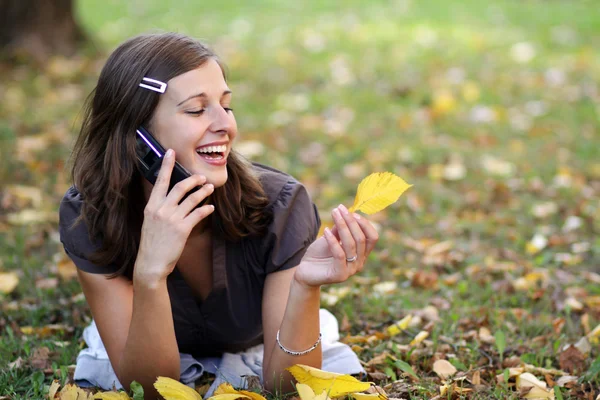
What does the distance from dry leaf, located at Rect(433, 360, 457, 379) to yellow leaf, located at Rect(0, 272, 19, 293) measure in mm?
1917

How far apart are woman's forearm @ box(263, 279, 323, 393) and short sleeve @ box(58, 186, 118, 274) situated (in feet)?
1.88

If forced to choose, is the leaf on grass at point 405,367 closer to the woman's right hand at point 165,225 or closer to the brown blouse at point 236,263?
the brown blouse at point 236,263

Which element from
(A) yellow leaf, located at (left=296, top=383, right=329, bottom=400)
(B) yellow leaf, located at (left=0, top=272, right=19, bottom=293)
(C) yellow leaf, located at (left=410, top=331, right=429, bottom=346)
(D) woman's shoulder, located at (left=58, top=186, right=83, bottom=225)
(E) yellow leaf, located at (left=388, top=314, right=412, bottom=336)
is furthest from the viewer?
(B) yellow leaf, located at (left=0, top=272, right=19, bottom=293)

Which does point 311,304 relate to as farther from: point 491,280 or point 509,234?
point 509,234

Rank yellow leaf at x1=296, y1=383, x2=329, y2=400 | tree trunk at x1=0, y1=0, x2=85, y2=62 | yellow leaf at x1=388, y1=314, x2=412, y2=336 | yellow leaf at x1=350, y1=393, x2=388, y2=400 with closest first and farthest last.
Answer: yellow leaf at x1=296, y1=383, x2=329, y2=400
yellow leaf at x1=350, y1=393, x2=388, y2=400
yellow leaf at x1=388, y1=314, x2=412, y2=336
tree trunk at x1=0, y1=0, x2=85, y2=62

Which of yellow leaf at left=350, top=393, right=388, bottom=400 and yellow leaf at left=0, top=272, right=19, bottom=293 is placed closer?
yellow leaf at left=350, top=393, right=388, bottom=400

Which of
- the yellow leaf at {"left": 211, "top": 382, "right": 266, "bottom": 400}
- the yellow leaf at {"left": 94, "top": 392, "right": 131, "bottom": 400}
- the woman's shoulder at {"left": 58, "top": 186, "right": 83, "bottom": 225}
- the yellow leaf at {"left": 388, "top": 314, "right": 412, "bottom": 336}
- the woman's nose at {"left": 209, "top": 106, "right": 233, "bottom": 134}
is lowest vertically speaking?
the yellow leaf at {"left": 388, "top": 314, "right": 412, "bottom": 336}

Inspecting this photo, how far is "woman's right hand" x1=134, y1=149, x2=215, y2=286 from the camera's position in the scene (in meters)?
2.07

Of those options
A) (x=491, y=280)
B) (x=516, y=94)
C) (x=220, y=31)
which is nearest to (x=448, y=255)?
(x=491, y=280)

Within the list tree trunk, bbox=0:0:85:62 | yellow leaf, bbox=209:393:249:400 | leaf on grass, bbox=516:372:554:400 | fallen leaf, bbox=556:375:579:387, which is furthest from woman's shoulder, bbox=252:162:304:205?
tree trunk, bbox=0:0:85:62

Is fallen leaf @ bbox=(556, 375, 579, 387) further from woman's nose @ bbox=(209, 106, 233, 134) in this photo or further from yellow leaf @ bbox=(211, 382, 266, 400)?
woman's nose @ bbox=(209, 106, 233, 134)

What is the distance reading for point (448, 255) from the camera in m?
3.80

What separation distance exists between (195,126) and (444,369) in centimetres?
114

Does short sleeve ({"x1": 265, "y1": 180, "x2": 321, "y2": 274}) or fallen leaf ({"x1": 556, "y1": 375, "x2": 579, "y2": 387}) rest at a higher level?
short sleeve ({"x1": 265, "y1": 180, "x2": 321, "y2": 274})
